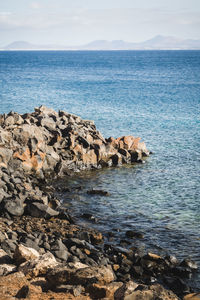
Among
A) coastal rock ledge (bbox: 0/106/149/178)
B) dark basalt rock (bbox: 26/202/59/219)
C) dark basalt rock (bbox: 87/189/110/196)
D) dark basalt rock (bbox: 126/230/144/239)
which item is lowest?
dark basalt rock (bbox: 126/230/144/239)

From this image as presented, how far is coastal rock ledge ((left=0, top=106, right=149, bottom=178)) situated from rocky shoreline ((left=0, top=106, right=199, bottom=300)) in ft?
0.21

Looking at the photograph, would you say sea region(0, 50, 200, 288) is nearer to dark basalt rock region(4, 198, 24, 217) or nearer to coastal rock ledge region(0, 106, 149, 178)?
coastal rock ledge region(0, 106, 149, 178)

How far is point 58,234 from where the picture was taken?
1952cm

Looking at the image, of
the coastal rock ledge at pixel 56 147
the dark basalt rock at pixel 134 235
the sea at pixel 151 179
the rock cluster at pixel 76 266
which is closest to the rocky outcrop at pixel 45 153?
the coastal rock ledge at pixel 56 147

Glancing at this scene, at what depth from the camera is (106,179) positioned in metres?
30.6

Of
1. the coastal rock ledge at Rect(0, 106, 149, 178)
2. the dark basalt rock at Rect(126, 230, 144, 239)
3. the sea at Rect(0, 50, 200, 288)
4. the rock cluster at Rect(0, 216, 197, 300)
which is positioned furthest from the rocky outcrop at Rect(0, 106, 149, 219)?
the dark basalt rock at Rect(126, 230, 144, 239)

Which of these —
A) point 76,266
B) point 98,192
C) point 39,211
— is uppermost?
point 76,266

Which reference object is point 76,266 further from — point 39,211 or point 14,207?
point 14,207

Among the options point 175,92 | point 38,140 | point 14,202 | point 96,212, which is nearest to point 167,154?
point 38,140

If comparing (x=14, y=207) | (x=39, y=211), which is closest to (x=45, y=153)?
(x=39, y=211)

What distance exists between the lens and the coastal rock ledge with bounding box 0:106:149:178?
1199 inches

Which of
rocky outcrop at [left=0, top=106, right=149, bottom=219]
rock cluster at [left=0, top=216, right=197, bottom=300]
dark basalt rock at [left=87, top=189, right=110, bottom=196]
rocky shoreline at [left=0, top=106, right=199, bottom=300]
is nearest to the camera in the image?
rock cluster at [left=0, top=216, right=197, bottom=300]

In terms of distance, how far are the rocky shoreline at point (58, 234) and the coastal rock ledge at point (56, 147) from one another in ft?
0.21

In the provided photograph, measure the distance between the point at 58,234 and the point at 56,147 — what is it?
1487cm
